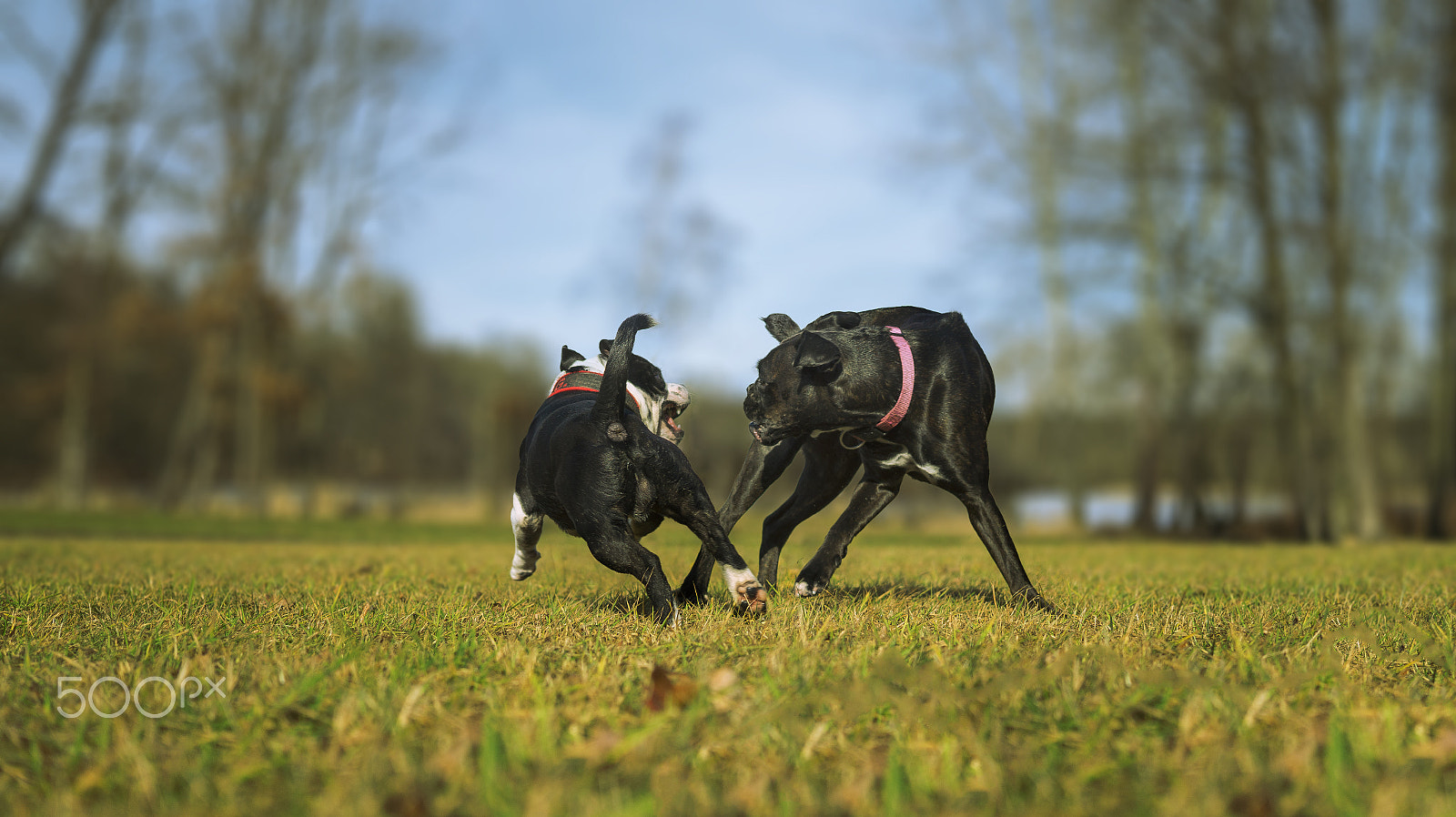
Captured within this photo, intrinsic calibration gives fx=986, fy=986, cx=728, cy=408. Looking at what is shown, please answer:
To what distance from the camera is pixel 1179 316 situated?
17078 mm

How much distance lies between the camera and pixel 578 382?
4805 millimetres

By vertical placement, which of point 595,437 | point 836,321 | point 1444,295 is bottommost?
point 595,437

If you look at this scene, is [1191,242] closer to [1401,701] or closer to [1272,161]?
[1272,161]

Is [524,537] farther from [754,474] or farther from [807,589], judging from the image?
[807,589]

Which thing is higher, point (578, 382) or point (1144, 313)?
point (1144, 313)

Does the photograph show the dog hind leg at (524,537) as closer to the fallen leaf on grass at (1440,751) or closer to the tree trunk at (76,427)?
the fallen leaf on grass at (1440,751)

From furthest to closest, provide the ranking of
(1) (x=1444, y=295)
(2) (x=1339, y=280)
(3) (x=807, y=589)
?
(1) (x=1444, y=295), (2) (x=1339, y=280), (3) (x=807, y=589)

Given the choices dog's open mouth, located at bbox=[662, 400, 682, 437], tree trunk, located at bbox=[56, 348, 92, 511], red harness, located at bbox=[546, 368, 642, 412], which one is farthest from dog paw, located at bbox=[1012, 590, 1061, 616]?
tree trunk, located at bbox=[56, 348, 92, 511]

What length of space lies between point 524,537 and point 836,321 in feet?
A: 6.07

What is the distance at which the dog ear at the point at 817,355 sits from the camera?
4.24 meters

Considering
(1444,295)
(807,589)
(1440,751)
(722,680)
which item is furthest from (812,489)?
(1444,295)

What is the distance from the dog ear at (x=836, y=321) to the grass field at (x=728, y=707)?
4.24 feet

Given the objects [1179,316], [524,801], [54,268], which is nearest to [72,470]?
[54,268]

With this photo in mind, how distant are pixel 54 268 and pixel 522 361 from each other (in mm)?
21475
